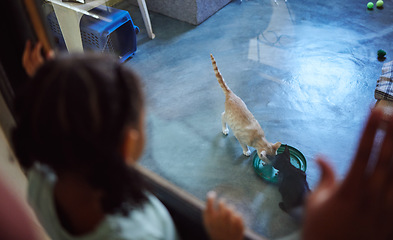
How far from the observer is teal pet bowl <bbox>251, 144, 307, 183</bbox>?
1.94 m

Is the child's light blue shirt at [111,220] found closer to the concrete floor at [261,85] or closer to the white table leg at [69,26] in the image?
the concrete floor at [261,85]

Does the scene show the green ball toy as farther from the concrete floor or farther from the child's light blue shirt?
the child's light blue shirt

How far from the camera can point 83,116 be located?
49 centimetres

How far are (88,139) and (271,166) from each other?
5.24 feet

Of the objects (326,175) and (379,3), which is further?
(379,3)

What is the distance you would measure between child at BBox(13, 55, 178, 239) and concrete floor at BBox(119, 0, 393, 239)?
1.22m

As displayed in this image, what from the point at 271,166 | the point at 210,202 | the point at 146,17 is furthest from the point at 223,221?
the point at 146,17

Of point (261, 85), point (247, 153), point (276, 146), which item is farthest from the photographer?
point (261, 85)

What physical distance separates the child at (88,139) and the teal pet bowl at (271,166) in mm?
1381

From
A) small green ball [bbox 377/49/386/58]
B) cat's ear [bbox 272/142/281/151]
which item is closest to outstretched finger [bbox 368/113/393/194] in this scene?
cat's ear [bbox 272/142/281/151]

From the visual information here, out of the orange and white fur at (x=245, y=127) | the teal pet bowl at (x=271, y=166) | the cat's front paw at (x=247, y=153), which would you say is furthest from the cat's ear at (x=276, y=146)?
the cat's front paw at (x=247, y=153)

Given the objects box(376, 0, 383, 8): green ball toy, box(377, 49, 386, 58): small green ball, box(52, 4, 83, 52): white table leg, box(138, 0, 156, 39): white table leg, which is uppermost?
box(52, 4, 83, 52): white table leg

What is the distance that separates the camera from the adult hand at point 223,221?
628 mm

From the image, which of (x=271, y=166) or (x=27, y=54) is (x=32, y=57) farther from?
(x=271, y=166)
